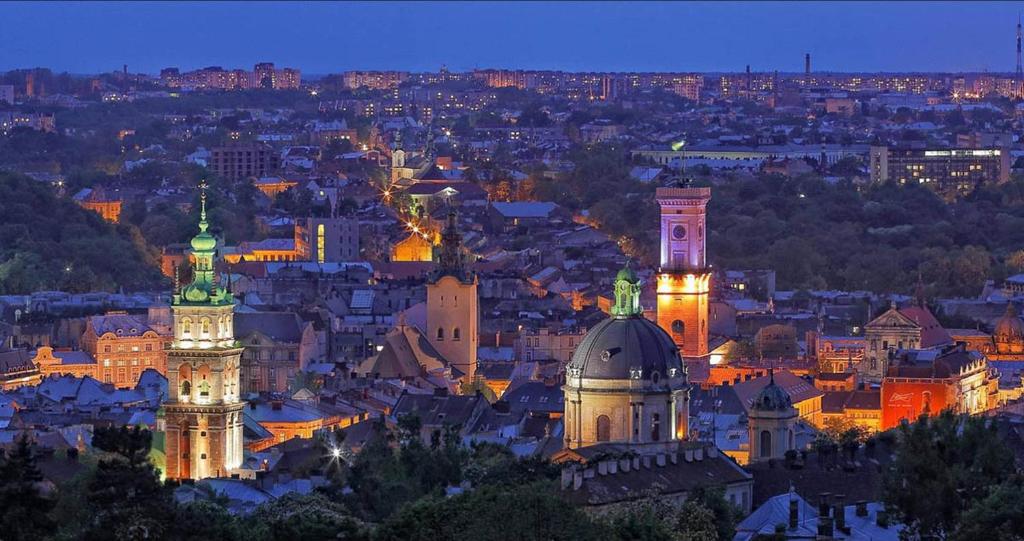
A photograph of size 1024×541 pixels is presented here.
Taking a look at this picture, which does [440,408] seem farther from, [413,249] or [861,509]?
[413,249]

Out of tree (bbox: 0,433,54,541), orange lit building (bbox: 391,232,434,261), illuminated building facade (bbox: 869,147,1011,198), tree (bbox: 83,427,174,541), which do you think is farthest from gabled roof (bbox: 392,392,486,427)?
illuminated building facade (bbox: 869,147,1011,198)

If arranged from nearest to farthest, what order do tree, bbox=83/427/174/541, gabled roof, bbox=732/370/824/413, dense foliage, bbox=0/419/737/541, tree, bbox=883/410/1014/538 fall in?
dense foliage, bbox=0/419/737/541
tree, bbox=83/427/174/541
tree, bbox=883/410/1014/538
gabled roof, bbox=732/370/824/413

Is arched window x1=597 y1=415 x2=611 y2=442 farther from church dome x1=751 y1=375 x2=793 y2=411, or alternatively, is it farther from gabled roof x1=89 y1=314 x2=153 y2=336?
gabled roof x1=89 y1=314 x2=153 y2=336

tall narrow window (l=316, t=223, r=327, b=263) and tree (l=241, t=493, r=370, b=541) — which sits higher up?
tall narrow window (l=316, t=223, r=327, b=263)

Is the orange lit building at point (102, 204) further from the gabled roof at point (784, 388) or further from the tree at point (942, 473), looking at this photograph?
the tree at point (942, 473)

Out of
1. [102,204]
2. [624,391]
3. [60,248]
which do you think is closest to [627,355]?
[624,391]

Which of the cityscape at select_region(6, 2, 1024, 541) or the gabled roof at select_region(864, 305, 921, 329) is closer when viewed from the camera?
the cityscape at select_region(6, 2, 1024, 541)
